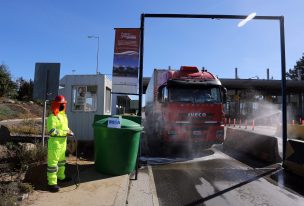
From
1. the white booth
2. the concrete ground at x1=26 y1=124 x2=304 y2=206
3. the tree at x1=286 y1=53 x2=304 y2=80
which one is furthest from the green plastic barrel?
the tree at x1=286 y1=53 x2=304 y2=80

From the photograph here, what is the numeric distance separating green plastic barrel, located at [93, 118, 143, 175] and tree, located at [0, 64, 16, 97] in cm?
3710

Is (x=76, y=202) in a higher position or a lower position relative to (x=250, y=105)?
lower

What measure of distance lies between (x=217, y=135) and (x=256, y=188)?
595 cm

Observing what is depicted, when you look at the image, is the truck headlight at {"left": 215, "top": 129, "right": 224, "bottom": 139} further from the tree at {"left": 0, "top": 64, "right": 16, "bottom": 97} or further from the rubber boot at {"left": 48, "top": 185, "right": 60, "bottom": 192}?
the tree at {"left": 0, "top": 64, "right": 16, "bottom": 97}

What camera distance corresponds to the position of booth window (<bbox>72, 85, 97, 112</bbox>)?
1386 centimetres

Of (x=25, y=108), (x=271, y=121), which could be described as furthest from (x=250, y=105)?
(x=25, y=108)

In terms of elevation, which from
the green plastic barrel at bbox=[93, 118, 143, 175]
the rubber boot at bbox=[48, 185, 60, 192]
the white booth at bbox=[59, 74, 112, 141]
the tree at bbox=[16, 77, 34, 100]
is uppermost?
the tree at bbox=[16, 77, 34, 100]

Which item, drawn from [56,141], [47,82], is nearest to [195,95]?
[47,82]

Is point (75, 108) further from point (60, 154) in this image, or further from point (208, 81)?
point (60, 154)

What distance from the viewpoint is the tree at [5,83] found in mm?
42594

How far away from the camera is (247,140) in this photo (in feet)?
48.4

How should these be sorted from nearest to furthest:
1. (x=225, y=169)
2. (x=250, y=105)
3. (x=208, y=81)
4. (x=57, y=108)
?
(x=57, y=108) → (x=225, y=169) → (x=208, y=81) → (x=250, y=105)

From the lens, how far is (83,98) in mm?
13883

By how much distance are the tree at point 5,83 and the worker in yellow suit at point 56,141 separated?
1504 inches
